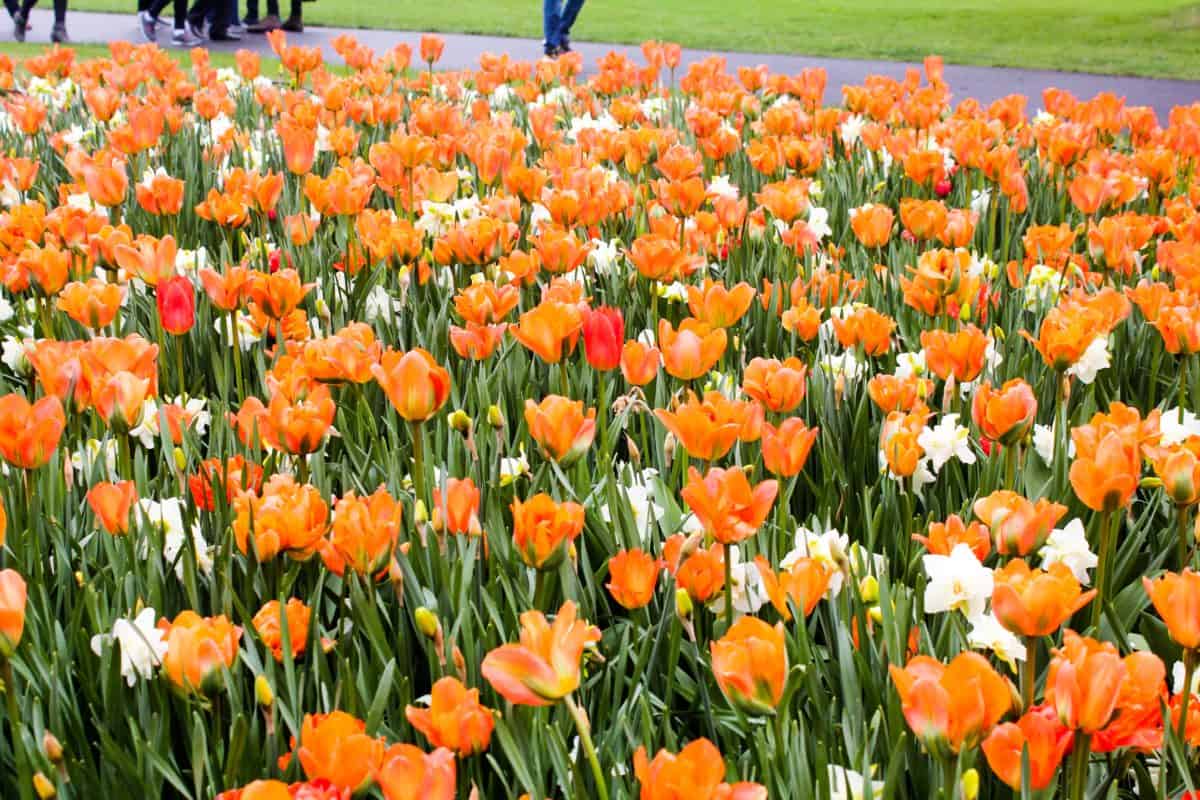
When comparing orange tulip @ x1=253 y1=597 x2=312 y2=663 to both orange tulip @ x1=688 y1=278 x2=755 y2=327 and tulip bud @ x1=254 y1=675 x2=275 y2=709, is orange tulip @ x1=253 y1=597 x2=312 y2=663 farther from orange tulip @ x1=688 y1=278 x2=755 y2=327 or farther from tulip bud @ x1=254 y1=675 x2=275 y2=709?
orange tulip @ x1=688 y1=278 x2=755 y2=327

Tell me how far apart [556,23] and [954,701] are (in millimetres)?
11465

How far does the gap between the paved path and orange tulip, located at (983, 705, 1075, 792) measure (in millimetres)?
8695

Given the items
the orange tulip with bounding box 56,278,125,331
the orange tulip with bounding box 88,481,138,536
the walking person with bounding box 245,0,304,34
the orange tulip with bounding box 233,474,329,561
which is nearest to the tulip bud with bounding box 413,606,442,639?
the orange tulip with bounding box 233,474,329,561

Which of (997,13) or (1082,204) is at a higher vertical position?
(997,13)

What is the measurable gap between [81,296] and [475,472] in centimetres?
Result: 83

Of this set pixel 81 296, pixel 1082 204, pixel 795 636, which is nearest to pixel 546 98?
pixel 1082 204

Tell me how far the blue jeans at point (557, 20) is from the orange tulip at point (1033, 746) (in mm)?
11200

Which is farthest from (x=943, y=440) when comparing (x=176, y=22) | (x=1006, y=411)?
(x=176, y=22)

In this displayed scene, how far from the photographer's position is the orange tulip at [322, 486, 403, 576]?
1.30 metres

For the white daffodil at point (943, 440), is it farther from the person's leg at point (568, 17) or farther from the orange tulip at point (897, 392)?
the person's leg at point (568, 17)

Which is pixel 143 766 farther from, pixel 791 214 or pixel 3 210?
pixel 3 210

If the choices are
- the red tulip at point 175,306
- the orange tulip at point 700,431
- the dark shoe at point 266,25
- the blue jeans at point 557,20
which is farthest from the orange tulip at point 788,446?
the dark shoe at point 266,25

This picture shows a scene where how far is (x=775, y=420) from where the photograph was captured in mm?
1971

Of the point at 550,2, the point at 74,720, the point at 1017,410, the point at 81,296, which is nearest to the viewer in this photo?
the point at 74,720
